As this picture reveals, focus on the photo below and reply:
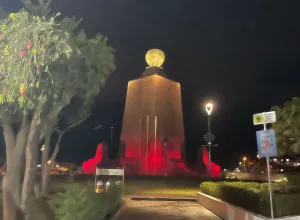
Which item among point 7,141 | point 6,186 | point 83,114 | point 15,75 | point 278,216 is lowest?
point 278,216

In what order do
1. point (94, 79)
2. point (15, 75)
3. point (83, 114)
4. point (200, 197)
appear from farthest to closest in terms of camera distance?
point (200, 197)
point (83, 114)
point (94, 79)
point (15, 75)

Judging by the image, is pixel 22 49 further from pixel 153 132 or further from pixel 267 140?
pixel 153 132

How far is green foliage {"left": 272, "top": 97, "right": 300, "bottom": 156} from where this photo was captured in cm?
1459

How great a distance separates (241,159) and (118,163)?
47.5 metres

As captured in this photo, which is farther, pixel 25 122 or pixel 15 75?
pixel 25 122

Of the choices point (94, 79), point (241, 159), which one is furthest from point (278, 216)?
point (241, 159)

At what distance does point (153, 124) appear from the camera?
46.5m

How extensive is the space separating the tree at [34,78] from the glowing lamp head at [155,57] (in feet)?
117

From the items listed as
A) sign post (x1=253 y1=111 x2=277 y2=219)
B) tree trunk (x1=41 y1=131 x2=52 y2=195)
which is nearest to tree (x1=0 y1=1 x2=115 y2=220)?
→ sign post (x1=253 y1=111 x2=277 y2=219)

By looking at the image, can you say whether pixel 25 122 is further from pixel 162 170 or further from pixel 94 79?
pixel 162 170

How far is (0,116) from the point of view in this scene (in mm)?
10875

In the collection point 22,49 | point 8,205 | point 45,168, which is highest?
point 22,49

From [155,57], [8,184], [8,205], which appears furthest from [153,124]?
[8,205]

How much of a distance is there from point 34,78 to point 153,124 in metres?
38.4
